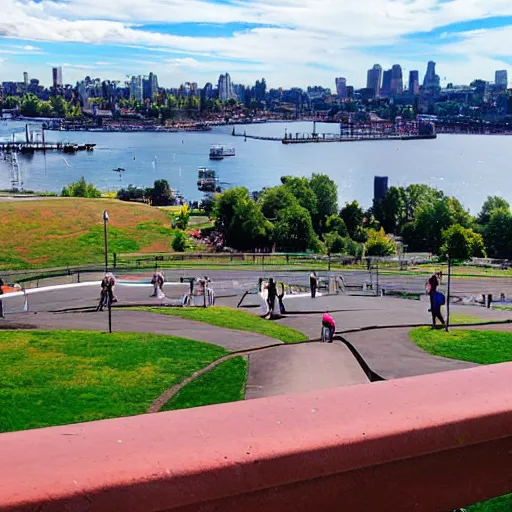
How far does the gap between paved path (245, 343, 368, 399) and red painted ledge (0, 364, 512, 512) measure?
447cm

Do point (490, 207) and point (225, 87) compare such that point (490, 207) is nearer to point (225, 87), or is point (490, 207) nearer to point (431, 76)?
point (225, 87)

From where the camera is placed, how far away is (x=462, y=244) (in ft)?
88.9

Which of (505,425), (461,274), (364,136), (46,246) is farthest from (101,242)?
(364,136)

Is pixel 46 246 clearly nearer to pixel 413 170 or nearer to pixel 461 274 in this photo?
pixel 461 274

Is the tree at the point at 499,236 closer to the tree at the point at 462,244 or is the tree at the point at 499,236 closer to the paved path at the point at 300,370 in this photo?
the tree at the point at 462,244

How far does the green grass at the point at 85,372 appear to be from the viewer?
17.2 feet

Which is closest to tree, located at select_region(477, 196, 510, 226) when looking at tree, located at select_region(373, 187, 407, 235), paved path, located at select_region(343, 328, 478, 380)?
tree, located at select_region(373, 187, 407, 235)

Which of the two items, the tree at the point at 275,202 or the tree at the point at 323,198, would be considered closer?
the tree at the point at 275,202

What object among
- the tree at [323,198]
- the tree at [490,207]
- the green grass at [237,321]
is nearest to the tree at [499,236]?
the tree at [490,207]

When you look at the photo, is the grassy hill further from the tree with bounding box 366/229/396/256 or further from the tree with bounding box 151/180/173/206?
the tree with bounding box 151/180/173/206

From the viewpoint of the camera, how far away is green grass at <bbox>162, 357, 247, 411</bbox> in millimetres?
5430

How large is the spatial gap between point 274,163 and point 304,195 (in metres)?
44.0

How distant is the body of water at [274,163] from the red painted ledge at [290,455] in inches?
1998

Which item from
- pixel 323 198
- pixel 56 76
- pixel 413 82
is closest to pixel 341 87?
pixel 413 82
